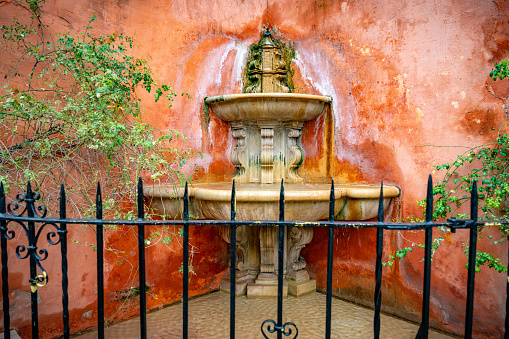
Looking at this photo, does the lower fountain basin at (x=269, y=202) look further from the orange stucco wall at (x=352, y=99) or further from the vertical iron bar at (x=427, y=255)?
the vertical iron bar at (x=427, y=255)

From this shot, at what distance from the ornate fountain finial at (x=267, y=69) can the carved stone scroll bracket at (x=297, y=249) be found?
148cm

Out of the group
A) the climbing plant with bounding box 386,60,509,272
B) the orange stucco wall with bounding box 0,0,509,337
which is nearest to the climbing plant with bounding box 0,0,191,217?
the orange stucco wall with bounding box 0,0,509,337

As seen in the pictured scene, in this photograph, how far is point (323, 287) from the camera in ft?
11.6

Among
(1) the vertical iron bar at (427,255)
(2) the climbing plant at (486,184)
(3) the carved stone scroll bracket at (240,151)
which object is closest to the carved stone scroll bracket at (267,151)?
(3) the carved stone scroll bracket at (240,151)

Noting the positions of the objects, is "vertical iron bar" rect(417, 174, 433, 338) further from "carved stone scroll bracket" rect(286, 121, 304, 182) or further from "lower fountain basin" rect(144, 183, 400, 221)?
"carved stone scroll bracket" rect(286, 121, 304, 182)

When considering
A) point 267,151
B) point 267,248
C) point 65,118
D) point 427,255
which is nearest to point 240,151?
point 267,151

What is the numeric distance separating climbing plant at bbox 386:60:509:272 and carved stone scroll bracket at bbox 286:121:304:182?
1342mm

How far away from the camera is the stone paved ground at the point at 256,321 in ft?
8.86

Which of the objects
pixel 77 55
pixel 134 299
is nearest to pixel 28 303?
pixel 134 299

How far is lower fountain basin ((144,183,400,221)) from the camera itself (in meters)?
2.45

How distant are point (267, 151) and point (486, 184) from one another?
1.83 m

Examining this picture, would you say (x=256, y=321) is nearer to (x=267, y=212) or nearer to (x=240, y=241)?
(x=240, y=241)

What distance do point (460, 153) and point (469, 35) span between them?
0.88 meters

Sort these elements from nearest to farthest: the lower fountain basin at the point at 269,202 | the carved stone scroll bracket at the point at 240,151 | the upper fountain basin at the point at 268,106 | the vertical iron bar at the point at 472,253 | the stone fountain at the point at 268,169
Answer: the vertical iron bar at the point at 472,253 < the lower fountain basin at the point at 269,202 < the stone fountain at the point at 268,169 < the upper fountain basin at the point at 268,106 < the carved stone scroll bracket at the point at 240,151
